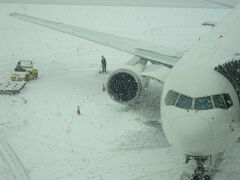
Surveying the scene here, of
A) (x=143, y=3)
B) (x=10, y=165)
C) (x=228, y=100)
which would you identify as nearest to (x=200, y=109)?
(x=228, y=100)

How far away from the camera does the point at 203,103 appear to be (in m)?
9.31

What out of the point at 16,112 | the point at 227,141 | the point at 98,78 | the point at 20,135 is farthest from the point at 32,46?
the point at 227,141

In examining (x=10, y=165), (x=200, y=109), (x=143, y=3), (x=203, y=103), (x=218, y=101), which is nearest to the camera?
(x=200, y=109)

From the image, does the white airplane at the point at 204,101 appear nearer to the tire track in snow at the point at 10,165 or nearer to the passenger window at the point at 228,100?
the passenger window at the point at 228,100

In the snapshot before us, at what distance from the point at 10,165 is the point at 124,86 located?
224 inches

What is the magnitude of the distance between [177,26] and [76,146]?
23.3 m

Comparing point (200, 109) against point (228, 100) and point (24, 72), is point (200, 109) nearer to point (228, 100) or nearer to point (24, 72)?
point (228, 100)

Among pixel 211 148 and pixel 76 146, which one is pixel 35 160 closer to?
pixel 76 146

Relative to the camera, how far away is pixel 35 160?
1274 centimetres

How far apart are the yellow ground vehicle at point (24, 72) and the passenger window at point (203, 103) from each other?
42.3 feet

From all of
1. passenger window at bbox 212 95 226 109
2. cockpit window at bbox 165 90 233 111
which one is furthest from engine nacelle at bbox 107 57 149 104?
passenger window at bbox 212 95 226 109

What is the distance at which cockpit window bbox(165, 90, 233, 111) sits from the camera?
9.28 m

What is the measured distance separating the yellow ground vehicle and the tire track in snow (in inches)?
275

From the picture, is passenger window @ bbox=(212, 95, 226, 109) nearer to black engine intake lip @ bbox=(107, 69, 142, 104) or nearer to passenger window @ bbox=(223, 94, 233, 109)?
passenger window @ bbox=(223, 94, 233, 109)
